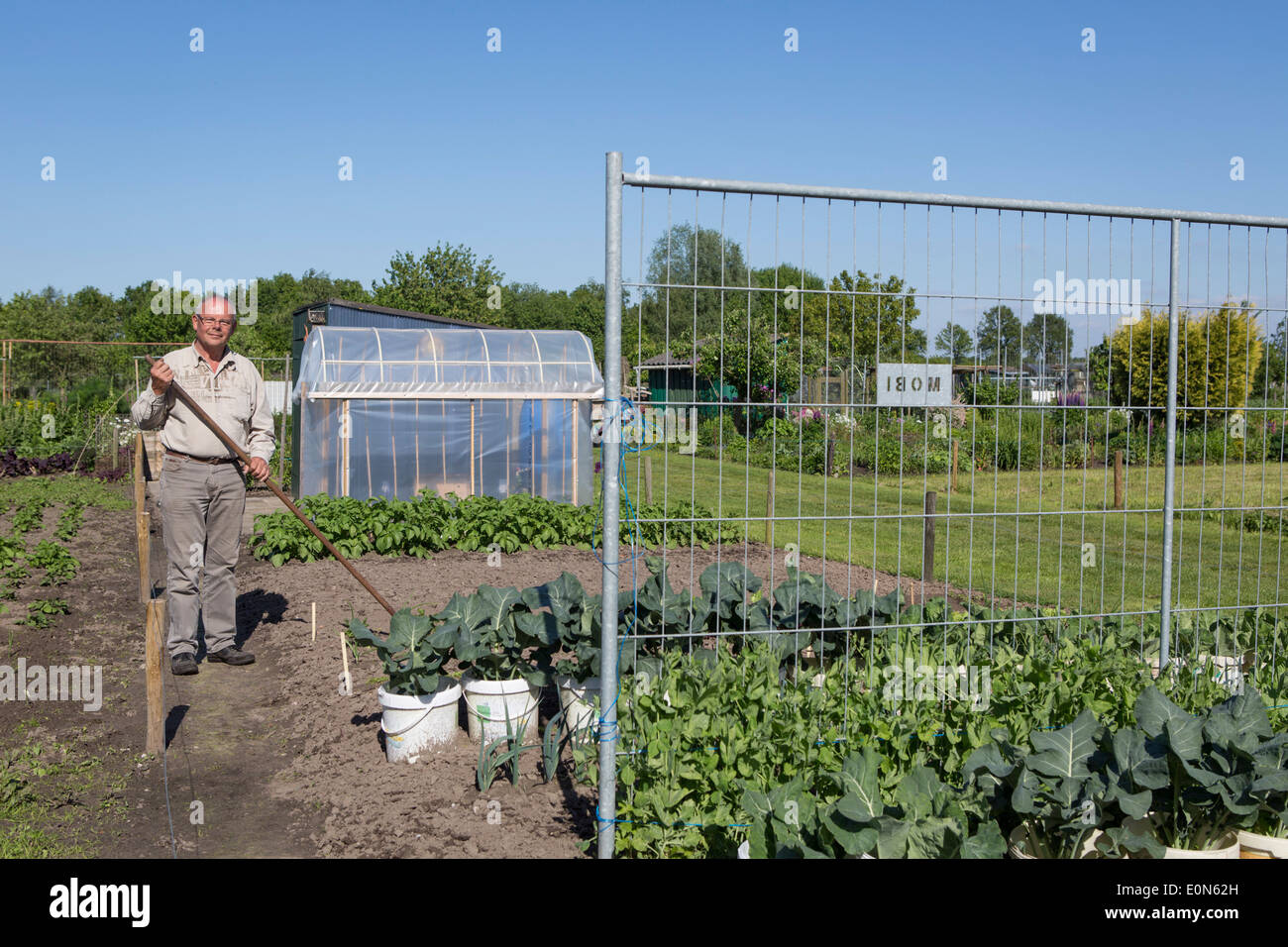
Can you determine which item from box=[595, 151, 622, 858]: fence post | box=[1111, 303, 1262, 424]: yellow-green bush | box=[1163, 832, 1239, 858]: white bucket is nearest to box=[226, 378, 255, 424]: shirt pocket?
box=[595, 151, 622, 858]: fence post

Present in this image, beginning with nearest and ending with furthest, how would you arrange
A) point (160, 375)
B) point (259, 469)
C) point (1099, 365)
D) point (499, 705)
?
point (499, 705) < point (1099, 365) < point (160, 375) < point (259, 469)

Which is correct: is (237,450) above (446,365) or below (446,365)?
below

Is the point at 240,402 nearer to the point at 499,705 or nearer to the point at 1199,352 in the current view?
the point at 499,705

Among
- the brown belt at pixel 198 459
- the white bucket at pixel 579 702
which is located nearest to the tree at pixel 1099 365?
the white bucket at pixel 579 702

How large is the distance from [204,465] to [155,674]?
1646 millimetres

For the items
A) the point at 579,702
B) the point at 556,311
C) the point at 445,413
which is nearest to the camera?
the point at 579,702

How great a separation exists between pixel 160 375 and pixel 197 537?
1071mm

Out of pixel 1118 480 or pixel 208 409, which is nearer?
pixel 208 409

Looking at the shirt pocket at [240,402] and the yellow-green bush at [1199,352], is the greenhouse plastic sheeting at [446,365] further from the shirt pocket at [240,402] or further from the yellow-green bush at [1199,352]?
the yellow-green bush at [1199,352]

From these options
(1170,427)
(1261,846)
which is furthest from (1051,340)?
(1261,846)

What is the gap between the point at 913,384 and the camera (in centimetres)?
381

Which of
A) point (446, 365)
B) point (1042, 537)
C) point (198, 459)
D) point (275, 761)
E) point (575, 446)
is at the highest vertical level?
point (446, 365)

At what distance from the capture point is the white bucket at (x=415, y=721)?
4316 millimetres

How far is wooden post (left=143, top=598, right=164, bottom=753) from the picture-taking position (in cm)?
427
